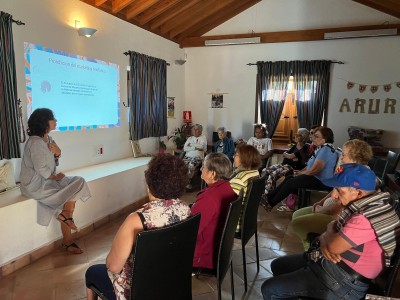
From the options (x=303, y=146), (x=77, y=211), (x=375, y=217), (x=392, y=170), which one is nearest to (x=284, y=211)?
(x=303, y=146)

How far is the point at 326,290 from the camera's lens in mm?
1467

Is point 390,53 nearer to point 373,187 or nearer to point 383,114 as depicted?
point 383,114

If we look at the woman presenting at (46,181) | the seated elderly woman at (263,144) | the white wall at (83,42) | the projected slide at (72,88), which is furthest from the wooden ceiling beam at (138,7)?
the seated elderly woman at (263,144)

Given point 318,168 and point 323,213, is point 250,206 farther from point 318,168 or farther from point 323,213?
point 318,168

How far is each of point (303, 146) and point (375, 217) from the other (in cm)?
309

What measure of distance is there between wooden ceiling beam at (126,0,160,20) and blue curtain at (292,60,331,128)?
9.03 feet

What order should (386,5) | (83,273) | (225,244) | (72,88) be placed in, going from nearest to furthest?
(225,244) < (83,273) < (72,88) < (386,5)

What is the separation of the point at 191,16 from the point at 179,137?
2168 millimetres

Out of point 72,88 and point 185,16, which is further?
point 185,16

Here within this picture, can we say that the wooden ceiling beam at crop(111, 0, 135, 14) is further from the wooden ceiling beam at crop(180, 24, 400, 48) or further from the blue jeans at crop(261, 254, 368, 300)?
the blue jeans at crop(261, 254, 368, 300)

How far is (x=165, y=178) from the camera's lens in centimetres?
137

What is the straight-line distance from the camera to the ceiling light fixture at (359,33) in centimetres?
500

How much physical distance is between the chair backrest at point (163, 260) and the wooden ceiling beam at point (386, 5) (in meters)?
5.08

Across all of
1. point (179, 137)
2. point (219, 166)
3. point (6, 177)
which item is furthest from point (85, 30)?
point (179, 137)
